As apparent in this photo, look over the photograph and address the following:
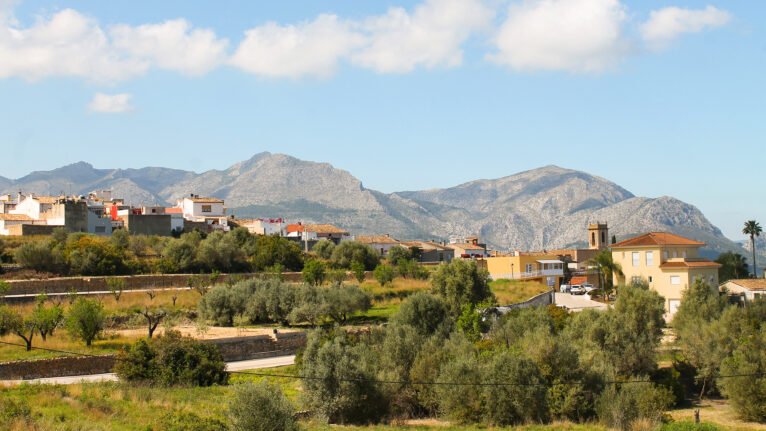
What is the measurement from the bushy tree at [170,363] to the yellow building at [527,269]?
131ft

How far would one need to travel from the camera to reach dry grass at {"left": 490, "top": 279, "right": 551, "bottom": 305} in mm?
45625

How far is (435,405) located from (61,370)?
13511 millimetres

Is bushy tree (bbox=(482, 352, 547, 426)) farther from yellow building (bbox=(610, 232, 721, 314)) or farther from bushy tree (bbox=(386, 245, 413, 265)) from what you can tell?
bushy tree (bbox=(386, 245, 413, 265))

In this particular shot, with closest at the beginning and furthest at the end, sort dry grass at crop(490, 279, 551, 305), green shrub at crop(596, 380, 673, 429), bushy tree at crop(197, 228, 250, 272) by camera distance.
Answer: green shrub at crop(596, 380, 673, 429) → dry grass at crop(490, 279, 551, 305) → bushy tree at crop(197, 228, 250, 272)

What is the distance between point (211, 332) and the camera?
112 ft

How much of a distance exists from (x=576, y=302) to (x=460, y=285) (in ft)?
45.1

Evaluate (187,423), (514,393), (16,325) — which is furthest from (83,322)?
(514,393)

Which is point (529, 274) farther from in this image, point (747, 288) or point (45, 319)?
point (45, 319)

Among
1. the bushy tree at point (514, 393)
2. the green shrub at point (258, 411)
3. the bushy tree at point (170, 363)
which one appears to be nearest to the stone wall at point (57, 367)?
the bushy tree at point (170, 363)

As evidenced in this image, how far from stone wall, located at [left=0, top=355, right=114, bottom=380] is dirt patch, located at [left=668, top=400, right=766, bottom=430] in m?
21.4

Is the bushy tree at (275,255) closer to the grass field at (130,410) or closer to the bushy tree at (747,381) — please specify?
the grass field at (130,410)

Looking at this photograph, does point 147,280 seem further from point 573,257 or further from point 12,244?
point 573,257

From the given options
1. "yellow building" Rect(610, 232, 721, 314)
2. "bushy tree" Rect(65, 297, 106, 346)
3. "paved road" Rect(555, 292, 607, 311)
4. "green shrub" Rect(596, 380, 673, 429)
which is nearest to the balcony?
"paved road" Rect(555, 292, 607, 311)

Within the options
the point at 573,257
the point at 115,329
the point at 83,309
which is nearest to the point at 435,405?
the point at 83,309
